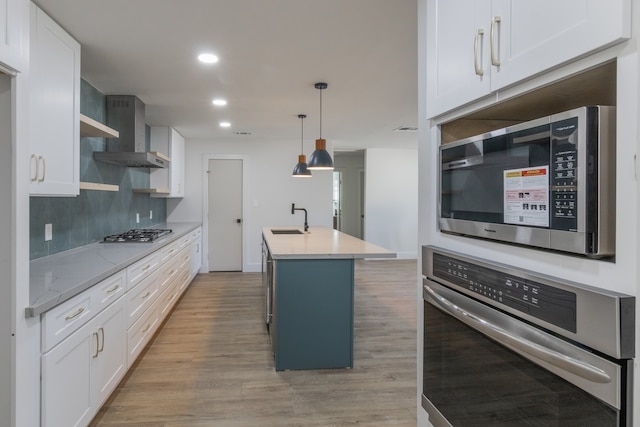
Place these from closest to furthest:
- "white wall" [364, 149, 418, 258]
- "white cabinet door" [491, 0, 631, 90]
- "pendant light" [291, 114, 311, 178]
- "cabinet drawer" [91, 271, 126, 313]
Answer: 1. "white cabinet door" [491, 0, 631, 90]
2. "cabinet drawer" [91, 271, 126, 313]
3. "pendant light" [291, 114, 311, 178]
4. "white wall" [364, 149, 418, 258]

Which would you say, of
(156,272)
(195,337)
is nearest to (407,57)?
(156,272)

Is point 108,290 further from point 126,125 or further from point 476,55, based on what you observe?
A: point 476,55

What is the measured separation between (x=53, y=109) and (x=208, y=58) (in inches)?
43.6

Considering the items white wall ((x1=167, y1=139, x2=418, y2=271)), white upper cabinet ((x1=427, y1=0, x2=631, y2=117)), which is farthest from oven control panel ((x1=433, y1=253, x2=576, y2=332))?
white wall ((x1=167, y1=139, x2=418, y2=271))

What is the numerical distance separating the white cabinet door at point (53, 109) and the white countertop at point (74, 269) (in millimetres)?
455

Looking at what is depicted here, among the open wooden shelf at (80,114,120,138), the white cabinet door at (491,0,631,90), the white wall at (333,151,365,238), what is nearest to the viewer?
the white cabinet door at (491,0,631,90)

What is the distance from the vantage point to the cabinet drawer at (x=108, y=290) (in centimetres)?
209

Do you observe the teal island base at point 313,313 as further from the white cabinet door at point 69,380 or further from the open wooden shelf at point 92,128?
the open wooden shelf at point 92,128

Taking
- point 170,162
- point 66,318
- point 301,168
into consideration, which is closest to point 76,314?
point 66,318

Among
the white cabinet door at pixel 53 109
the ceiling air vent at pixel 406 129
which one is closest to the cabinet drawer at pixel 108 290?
the white cabinet door at pixel 53 109

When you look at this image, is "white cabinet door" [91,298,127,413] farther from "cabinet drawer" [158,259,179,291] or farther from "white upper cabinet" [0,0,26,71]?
"white upper cabinet" [0,0,26,71]

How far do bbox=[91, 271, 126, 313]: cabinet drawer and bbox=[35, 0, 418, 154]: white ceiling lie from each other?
156 cm

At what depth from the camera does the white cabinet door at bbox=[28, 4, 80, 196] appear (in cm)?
203

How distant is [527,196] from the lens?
83cm
